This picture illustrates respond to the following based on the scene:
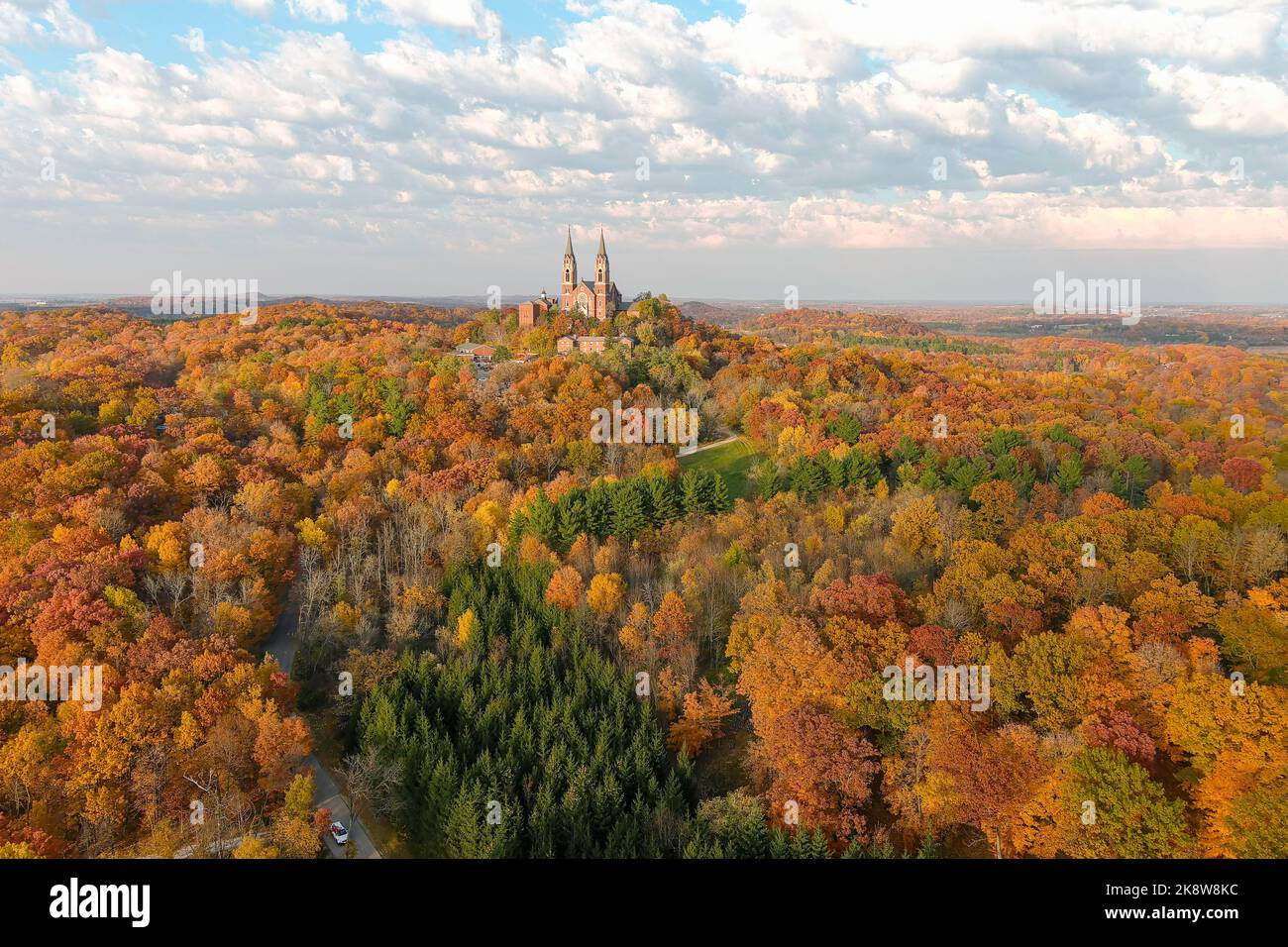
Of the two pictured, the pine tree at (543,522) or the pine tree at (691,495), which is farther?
the pine tree at (691,495)

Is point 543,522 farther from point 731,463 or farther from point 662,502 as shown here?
point 731,463

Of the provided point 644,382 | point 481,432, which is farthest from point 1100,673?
point 644,382

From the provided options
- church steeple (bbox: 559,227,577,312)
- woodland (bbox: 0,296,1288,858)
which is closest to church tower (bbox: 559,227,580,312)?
church steeple (bbox: 559,227,577,312)

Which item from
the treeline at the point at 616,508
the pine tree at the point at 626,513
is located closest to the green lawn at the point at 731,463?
the treeline at the point at 616,508

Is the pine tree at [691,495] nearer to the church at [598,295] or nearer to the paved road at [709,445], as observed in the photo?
the paved road at [709,445]

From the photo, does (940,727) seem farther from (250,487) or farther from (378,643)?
(250,487)

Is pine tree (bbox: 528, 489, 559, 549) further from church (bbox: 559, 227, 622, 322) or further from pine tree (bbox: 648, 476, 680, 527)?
church (bbox: 559, 227, 622, 322)
